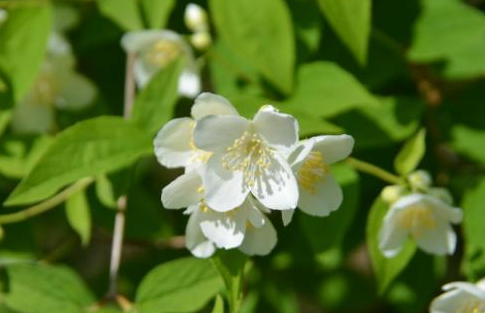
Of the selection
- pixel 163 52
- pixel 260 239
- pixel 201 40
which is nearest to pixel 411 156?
pixel 260 239

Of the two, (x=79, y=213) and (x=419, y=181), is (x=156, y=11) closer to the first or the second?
(x=79, y=213)

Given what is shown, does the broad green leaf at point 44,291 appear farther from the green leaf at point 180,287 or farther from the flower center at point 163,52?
the flower center at point 163,52

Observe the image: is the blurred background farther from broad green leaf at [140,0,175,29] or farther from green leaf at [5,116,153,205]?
green leaf at [5,116,153,205]

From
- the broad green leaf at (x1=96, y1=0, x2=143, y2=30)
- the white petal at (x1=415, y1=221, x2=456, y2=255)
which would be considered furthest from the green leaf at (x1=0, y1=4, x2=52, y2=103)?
the white petal at (x1=415, y1=221, x2=456, y2=255)

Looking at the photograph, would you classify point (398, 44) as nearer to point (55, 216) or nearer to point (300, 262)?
point (300, 262)

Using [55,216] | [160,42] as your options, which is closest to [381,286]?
[160,42]

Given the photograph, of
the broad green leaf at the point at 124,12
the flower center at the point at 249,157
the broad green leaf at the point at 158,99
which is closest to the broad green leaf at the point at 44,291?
the broad green leaf at the point at 158,99

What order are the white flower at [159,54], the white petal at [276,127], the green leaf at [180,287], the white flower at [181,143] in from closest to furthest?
the white petal at [276,127] < the white flower at [181,143] < the green leaf at [180,287] < the white flower at [159,54]
